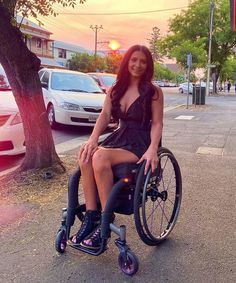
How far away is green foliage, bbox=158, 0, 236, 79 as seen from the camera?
35656 mm

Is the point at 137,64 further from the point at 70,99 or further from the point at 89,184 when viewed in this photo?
the point at 70,99

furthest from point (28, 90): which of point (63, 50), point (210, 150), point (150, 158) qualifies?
point (63, 50)

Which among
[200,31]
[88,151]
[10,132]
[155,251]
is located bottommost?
[155,251]

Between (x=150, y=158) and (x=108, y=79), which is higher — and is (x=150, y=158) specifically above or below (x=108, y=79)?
below

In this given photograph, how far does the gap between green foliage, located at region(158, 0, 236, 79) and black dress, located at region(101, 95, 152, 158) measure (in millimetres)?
32256

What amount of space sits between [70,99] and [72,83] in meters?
1.36

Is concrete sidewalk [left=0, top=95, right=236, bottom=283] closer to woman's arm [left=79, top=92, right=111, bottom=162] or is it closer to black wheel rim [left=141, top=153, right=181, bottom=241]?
black wheel rim [left=141, top=153, right=181, bottom=241]

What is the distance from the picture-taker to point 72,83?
35.1 ft

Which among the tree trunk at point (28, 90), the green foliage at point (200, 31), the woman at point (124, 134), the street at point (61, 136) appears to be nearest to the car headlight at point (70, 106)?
the street at point (61, 136)

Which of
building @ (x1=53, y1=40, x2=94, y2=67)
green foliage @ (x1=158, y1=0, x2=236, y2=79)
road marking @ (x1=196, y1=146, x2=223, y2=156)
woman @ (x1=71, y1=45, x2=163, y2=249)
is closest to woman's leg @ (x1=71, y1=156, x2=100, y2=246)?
woman @ (x1=71, y1=45, x2=163, y2=249)

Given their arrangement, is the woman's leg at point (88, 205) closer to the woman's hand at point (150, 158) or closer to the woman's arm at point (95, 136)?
the woman's arm at point (95, 136)

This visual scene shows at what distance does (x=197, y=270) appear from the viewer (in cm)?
286

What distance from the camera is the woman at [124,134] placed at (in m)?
2.91

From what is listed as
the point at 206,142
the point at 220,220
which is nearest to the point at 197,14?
the point at 206,142
